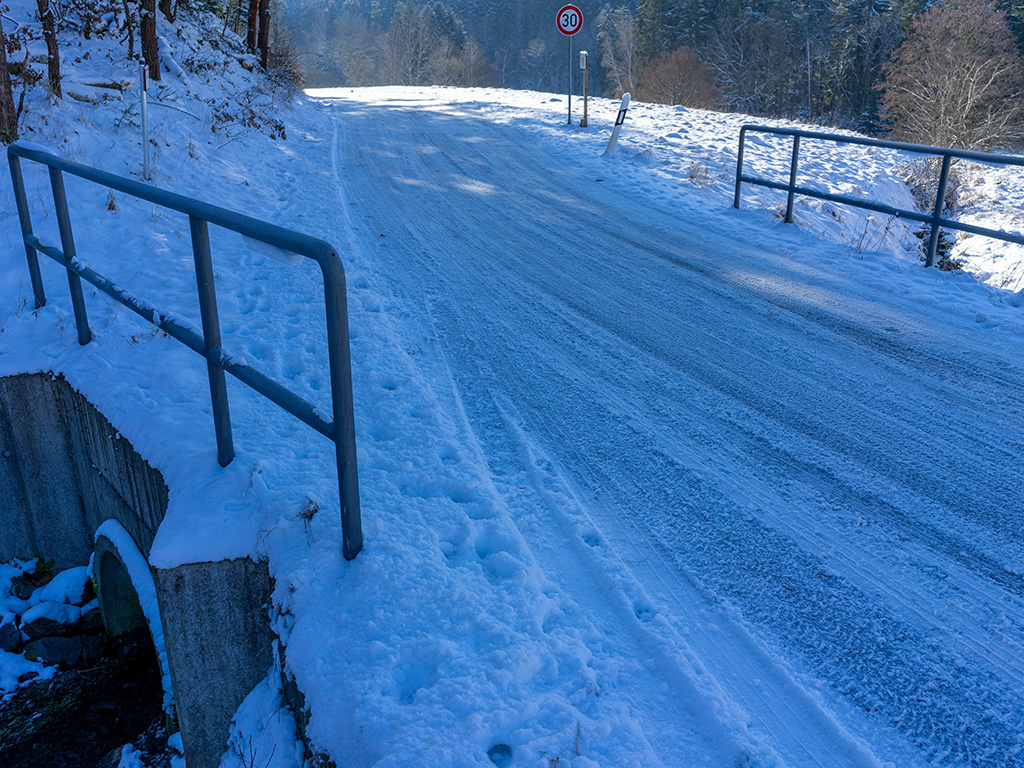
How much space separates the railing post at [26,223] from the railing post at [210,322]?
277 cm

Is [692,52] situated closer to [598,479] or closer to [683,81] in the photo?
[683,81]

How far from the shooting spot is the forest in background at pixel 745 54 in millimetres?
35406

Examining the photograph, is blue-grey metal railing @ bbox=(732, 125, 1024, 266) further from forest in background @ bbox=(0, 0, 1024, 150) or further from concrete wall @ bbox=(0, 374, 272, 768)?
forest in background @ bbox=(0, 0, 1024, 150)

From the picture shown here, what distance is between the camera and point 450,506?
358 cm

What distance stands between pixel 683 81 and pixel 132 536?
65437 millimetres

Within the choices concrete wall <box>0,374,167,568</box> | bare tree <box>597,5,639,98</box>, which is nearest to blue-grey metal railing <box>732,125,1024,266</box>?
concrete wall <box>0,374,167,568</box>

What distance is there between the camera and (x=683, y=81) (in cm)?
6222

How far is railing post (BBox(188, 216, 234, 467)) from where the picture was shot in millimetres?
3230

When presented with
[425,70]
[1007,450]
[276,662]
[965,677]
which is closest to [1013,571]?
[965,677]

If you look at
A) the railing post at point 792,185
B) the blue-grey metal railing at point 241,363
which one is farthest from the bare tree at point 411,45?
the blue-grey metal railing at point 241,363

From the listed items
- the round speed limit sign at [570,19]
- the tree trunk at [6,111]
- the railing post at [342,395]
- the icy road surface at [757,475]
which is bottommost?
the icy road surface at [757,475]

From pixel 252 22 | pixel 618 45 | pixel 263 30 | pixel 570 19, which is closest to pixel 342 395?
pixel 570 19

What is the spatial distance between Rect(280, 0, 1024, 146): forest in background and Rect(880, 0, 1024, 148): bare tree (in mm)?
108

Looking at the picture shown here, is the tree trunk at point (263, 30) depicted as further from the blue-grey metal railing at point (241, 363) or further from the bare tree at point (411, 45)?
the bare tree at point (411, 45)
